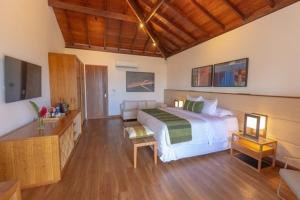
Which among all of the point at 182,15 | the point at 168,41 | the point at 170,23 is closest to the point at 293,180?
the point at 182,15

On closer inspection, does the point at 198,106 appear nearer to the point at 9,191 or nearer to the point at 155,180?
the point at 155,180

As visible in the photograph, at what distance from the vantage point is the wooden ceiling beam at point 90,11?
3922 mm

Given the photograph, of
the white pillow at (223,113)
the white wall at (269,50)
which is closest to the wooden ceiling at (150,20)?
the white wall at (269,50)

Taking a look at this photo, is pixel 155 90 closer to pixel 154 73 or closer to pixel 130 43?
pixel 154 73

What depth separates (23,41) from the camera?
261 cm

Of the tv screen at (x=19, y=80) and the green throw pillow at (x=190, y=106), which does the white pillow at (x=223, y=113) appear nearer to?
the green throw pillow at (x=190, y=106)

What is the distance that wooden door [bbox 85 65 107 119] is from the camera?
20.4ft

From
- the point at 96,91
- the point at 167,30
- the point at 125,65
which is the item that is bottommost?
the point at 96,91

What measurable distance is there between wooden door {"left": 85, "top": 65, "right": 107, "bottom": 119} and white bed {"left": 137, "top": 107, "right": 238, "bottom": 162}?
3.78 m

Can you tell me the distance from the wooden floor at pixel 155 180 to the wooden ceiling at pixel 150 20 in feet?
9.96

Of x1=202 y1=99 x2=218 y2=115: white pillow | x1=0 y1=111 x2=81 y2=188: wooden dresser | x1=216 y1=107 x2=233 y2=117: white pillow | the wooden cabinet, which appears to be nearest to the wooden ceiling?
x1=202 y1=99 x2=218 y2=115: white pillow

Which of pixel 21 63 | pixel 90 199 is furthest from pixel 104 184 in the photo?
pixel 21 63

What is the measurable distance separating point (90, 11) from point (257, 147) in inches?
207

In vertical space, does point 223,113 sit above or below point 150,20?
below
